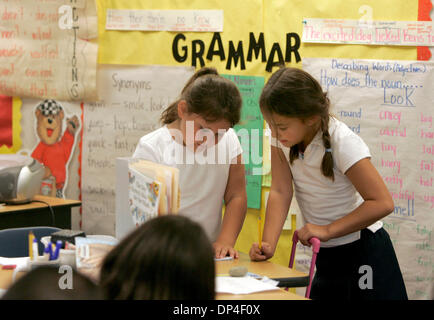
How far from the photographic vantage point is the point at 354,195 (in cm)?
183

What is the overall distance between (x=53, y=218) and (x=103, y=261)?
2.13 meters

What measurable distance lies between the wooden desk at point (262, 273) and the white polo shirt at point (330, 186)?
0.77 feet

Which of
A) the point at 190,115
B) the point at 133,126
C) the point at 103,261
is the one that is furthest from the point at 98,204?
the point at 103,261

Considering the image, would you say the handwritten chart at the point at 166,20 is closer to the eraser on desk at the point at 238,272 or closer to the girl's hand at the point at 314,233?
the girl's hand at the point at 314,233

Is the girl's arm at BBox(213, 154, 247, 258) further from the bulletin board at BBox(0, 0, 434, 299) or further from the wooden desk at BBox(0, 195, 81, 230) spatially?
the wooden desk at BBox(0, 195, 81, 230)

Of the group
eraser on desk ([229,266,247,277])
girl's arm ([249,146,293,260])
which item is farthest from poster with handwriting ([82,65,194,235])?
eraser on desk ([229,266,247,277])

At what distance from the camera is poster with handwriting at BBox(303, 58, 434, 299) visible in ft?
9.29

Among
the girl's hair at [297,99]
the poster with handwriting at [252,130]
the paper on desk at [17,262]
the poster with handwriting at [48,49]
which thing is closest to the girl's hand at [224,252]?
the girl's hair at [297,99]

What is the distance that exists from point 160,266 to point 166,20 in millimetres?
2682

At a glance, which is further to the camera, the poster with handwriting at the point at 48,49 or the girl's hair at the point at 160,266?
the poster with handwriting at the point at 48,49

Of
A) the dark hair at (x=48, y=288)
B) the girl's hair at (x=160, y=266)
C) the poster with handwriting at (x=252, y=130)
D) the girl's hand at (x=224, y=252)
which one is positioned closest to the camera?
the dark hair at (x=48, y=288)

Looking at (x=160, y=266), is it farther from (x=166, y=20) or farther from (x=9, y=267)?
(x=166, y=20)

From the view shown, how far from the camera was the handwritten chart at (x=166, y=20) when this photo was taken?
3.12 m

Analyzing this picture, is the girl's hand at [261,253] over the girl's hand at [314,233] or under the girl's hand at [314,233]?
under
